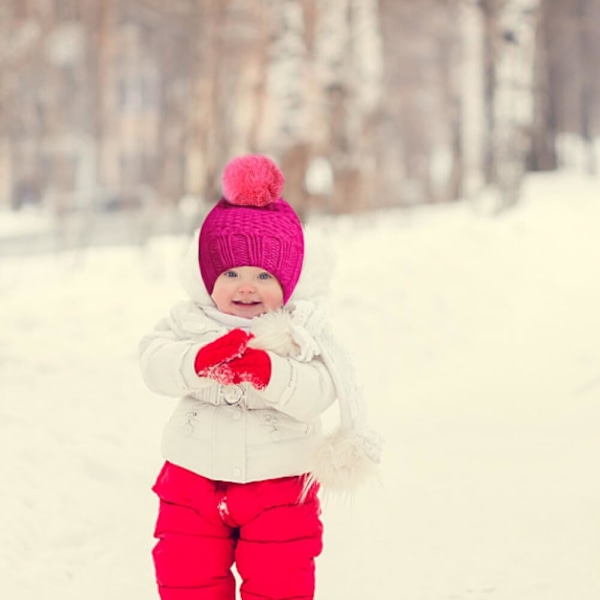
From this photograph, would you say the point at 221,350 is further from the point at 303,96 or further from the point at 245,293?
the point at 303,96

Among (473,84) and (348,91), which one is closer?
(348,91)

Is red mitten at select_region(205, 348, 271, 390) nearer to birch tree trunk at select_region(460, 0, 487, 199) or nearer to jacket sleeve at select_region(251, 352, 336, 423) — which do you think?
jacket sleeve at select_region(251, 352, 336, 423)

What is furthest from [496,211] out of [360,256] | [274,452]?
[274,452]

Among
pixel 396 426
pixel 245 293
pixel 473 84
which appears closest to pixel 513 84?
pixel 473 84

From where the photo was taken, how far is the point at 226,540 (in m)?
2.74

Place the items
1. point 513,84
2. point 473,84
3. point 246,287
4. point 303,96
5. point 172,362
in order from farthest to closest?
point 473,84 < point 513,84 < point 303,96 < point 246,287 < point 172,362

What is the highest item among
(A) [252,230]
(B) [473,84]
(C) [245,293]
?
(B) [473,84]

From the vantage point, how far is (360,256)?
10.6 m

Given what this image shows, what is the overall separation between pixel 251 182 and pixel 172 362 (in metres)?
0.53

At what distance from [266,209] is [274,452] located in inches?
25.5

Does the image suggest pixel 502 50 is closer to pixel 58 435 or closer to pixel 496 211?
pixel 496 211

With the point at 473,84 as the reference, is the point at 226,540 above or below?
below

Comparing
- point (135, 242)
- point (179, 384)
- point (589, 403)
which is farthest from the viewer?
point (135, 242)

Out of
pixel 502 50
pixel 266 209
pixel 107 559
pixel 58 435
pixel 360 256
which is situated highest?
pixel 502 50
